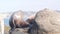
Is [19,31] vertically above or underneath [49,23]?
underneath

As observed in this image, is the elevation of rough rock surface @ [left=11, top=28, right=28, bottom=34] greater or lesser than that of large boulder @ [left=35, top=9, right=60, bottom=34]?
lesser

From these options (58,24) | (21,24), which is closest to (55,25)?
(58,24)

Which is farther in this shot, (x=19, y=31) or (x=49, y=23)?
(x=19, y=31)

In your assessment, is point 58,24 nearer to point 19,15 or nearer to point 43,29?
point 43,29

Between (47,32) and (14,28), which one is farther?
(14,28)

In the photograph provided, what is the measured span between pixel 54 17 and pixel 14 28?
0.63m

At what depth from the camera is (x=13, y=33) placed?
264 cm

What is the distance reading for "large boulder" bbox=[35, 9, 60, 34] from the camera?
2.30 metres

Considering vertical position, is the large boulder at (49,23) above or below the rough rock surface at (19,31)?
above

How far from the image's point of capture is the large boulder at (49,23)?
2.30 m

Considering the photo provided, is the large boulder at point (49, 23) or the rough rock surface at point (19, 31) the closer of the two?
the large boulder at point (49, 23)

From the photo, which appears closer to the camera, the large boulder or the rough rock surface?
the large boulder

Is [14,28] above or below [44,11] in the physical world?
below

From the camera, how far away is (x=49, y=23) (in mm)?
2316
